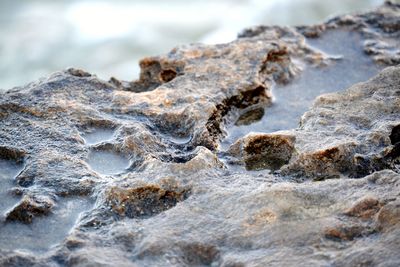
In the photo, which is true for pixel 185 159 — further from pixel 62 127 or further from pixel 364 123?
pixel 364 123

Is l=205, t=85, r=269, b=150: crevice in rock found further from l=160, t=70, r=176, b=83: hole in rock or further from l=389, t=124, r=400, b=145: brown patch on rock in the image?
l=389, t=124, r=400, b=145: brown patch on rock

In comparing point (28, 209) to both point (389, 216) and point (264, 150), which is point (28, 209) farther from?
point (389, 216)

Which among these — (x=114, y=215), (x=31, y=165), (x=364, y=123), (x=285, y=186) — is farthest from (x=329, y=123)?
(x=31, y=165)

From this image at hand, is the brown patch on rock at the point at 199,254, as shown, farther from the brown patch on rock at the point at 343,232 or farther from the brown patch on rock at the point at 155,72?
the brown patch on rock at the point at 155,72

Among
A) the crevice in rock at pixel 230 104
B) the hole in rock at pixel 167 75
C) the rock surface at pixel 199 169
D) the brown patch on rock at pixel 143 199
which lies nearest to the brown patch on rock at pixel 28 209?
the rock surface at pixel 199 169

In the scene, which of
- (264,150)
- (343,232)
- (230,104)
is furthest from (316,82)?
(343,232)

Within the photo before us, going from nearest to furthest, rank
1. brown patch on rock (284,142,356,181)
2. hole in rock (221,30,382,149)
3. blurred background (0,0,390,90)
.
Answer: brown patch on rock (284,142,356,181) → hole in rock (221,30,382,149) → blurred background (0,0,390,90)

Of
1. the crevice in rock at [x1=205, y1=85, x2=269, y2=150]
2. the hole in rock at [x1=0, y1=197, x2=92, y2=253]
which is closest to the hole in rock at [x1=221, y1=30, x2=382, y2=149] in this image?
the crevice in rock at [x1=205, y1=85, x2=269, y2=150]
